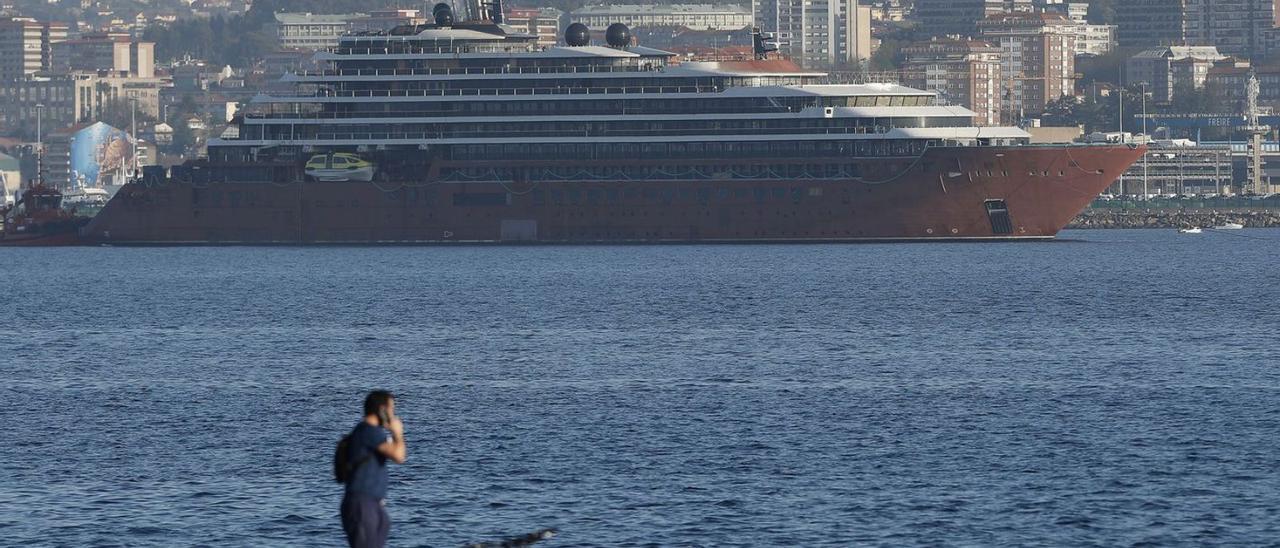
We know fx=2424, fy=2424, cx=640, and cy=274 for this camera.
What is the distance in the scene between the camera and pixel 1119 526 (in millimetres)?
34875

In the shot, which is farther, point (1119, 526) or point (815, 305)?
point (815, 305)

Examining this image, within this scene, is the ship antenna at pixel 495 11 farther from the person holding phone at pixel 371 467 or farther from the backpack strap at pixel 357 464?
the backpack strap at pixel 357 464

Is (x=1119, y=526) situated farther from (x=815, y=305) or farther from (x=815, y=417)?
(x=815, y=305)

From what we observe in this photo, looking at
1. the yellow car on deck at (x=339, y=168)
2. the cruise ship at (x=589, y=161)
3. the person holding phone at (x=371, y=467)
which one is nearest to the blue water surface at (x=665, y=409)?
the person holding phone at (x=371, y=467)

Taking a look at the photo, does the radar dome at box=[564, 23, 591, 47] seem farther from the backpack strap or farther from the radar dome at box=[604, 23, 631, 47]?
the backpack strap

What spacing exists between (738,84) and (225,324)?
45935 mm

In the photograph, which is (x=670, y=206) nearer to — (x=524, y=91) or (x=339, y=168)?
(x=524, y=91)

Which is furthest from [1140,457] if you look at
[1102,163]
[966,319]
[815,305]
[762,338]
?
[1102,163]

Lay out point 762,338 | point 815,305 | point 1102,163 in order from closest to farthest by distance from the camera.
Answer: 1. point 762,338
2. point 815,305
3. point 1102,163

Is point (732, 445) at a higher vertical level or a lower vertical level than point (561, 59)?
lower

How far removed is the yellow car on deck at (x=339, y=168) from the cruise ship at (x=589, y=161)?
95 millimetres

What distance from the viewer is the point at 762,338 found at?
213ft

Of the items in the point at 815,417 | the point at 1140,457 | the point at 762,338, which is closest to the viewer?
the point at 1140,457

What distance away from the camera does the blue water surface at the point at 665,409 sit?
118ft
